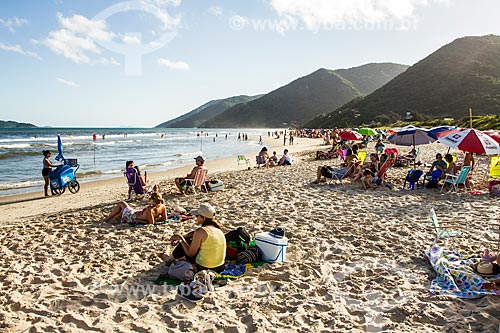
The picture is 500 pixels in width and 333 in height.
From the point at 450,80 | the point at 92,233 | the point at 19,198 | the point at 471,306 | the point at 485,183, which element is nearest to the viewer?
the point at 471,306

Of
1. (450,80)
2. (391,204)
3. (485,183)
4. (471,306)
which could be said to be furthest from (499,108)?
(471,306)

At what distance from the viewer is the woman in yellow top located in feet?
13.0

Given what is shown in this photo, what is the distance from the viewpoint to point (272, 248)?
436 cm

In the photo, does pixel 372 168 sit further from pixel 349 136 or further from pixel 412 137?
pixel 349 136

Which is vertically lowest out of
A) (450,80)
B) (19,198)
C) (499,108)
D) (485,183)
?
(19,198)

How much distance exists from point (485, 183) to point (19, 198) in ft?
42.4

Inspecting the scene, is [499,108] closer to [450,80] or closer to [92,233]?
[450,80]

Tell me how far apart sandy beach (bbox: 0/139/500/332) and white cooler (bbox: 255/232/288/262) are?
11 cm

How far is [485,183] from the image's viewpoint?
9.07 meters

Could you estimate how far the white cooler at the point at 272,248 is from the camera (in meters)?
4.35

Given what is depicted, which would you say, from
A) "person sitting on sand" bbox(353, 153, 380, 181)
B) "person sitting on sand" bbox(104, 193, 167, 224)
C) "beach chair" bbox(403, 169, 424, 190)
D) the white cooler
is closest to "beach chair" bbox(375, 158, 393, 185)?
"person sitting on sand" bbox(353, 153, 380, 181)

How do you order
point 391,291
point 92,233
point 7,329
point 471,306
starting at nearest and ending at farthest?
point 7,329 → point 471,306 → point 391,291 → point 92,233

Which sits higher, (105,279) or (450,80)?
(450,80)

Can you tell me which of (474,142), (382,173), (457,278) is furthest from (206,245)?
(382,173)
